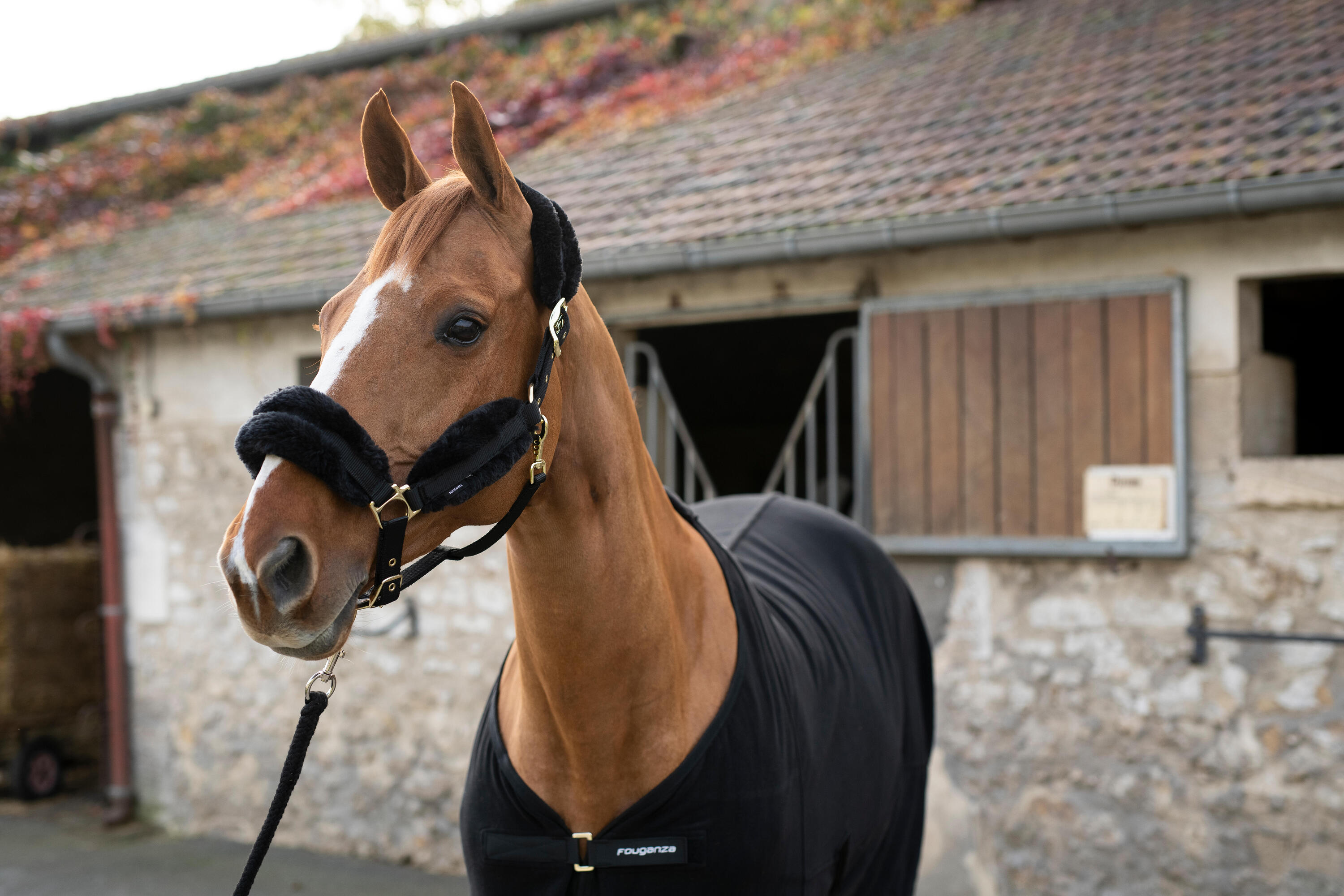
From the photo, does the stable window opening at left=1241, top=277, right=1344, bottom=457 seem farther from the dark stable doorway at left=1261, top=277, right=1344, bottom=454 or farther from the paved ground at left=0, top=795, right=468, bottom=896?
the paved ground at left=0, top=795, right=468, bottom=896

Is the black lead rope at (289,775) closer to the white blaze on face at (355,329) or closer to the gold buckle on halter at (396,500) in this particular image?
the gold buckle on halter at (396,500)

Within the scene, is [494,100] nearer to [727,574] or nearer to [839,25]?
[839,25]

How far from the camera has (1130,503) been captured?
3.78 meters

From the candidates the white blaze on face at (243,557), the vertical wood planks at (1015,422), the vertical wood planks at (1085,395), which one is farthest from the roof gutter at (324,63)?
the white blaze on face at (243,557)

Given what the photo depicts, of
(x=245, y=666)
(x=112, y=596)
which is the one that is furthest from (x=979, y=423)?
(x=112, y=596)

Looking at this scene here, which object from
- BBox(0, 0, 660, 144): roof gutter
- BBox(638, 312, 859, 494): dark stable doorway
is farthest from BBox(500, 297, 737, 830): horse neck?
BBox(0, 0, 660, 144): roof gutter

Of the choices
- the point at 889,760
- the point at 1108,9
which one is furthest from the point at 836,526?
the point at 1108,9

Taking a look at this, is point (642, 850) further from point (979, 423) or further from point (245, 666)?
point (245, 666)

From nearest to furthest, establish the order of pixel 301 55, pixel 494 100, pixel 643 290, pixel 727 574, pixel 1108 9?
pixel 727 574 → pixel 643 290 → pixel 1108 9 → pixel 494 100 → pixel 301 55

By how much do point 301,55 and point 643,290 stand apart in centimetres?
849

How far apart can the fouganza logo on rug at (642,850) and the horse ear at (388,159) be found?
43.1 inches

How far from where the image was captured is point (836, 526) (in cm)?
312

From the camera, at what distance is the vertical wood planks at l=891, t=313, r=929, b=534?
416cm

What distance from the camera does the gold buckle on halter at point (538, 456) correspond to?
62.1 inches
